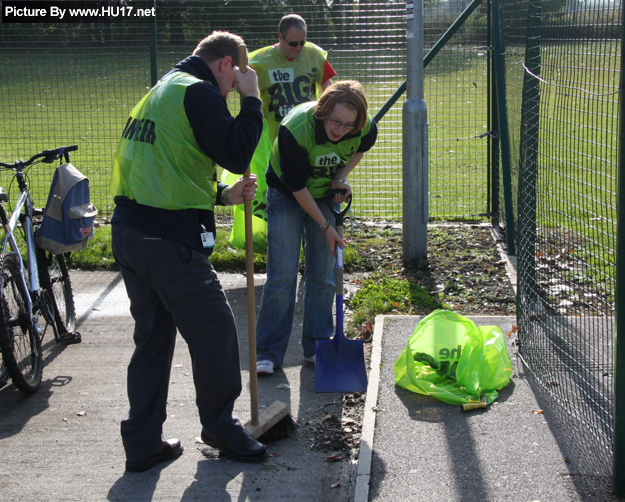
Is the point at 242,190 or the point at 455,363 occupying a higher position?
the point at 242,190

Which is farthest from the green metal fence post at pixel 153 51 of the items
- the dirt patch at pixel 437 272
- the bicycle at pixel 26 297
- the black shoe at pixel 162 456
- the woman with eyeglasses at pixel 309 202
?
the black shoe at pixel 162 456

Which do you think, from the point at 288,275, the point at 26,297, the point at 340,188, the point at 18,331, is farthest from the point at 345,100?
the point at 18,331

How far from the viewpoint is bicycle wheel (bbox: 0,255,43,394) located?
13.7 feet

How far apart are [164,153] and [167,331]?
91cm

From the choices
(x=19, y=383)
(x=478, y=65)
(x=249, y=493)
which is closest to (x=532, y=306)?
(x=249, y=493)

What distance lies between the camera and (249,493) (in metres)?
3.31

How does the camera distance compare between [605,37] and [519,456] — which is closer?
[605,37]

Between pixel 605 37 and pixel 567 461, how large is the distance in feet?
6.49

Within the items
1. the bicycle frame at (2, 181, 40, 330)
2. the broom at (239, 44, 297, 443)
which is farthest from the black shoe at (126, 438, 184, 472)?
the bicycle frame at (2, 181, 40, 330)

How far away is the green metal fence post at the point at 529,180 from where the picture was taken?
177 inches

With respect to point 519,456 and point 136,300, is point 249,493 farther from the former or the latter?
point 519,456

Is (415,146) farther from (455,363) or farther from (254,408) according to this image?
(254,408)

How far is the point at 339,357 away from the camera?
4.54m

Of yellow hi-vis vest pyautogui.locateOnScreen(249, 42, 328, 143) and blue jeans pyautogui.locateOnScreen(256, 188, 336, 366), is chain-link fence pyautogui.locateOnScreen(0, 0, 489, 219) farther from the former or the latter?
blue jeans pyautogui.locateOnScreen(256, 188, 336, 366)
